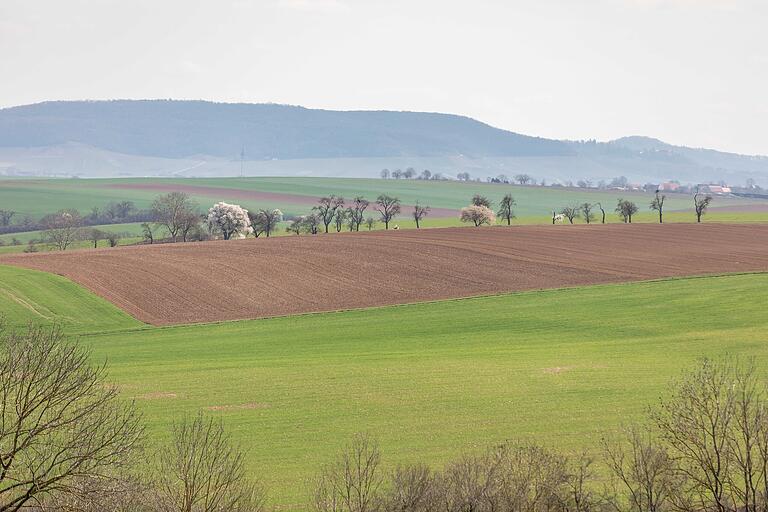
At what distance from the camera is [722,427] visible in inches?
1094

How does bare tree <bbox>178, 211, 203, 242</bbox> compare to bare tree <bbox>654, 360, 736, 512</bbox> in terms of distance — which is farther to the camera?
bare tree <bbox>178, 211, 203, 242</bbox>

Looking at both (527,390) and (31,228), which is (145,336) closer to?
(527,390)

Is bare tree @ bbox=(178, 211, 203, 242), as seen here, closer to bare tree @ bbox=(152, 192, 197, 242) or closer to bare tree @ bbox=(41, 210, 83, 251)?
bare tree @ bbox=(152, 192, 197, 242)

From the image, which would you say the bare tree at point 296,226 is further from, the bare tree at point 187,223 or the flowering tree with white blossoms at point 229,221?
the bare tree at point 187,223

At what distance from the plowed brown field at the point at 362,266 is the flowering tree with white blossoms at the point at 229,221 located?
91.4 ft

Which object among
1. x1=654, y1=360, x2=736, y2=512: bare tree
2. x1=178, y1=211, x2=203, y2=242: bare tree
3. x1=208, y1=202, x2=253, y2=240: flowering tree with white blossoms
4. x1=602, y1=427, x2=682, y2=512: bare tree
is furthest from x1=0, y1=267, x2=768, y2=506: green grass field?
x1=208, y1=202, x2=253, y2=240: flowering tree with white blossoms

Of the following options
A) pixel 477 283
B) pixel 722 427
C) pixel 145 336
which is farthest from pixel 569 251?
pixel 722 427

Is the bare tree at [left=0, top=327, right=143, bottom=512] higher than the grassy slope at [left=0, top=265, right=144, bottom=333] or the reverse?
higher

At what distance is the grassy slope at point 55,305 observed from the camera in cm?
6956

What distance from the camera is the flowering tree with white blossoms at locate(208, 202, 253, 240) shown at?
463 feet

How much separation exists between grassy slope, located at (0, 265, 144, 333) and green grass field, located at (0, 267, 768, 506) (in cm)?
20

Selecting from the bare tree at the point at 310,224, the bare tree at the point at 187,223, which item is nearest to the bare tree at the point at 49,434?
the bare tree at the point at 187,223

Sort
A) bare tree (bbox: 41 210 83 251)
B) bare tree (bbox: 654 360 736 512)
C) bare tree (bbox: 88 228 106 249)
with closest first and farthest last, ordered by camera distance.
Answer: bare tree (bbox: 654 360 736 512) → bare tree (bbox: 41 210 83 251) → bare tree (bbox: 88 228 106 249)

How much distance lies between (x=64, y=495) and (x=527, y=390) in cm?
2765
